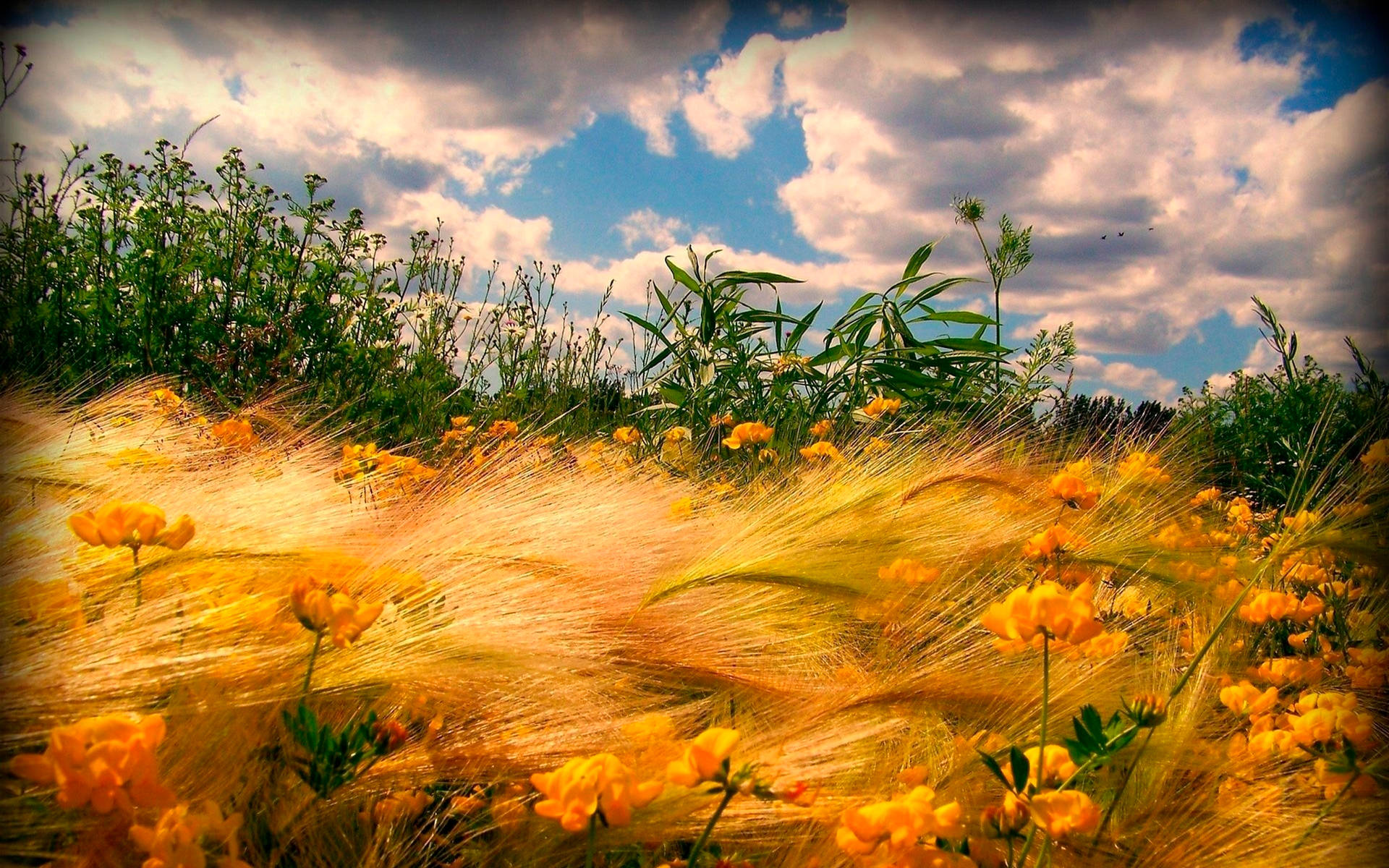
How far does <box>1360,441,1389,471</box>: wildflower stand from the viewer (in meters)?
1.27

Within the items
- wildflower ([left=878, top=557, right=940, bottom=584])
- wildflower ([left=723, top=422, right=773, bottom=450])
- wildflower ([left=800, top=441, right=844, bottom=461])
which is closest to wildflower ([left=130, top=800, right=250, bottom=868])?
wildflower ([left=878, top=557, right=940, bottom=584])

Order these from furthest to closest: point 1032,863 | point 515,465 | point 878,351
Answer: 1. point 878,351
2. point 515,465
3. point 1032,863

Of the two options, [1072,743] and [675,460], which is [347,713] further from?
[675,460]

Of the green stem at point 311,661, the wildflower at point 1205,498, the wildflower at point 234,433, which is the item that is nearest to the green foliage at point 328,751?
the green stem at point 311,661

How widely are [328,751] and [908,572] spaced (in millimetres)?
849

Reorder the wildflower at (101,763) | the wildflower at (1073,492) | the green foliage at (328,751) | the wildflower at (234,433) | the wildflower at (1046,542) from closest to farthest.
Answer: the wildflower at (101,763)
the green foliage at (328,751)
the wildflower at (1046,542)
the wildflower at (1073,492)
the wildflower at (234,433)

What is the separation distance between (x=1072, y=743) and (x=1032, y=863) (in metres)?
0.20

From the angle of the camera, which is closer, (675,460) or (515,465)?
(515,465)

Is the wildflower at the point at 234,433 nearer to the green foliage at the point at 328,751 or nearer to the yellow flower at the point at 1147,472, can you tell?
the green foliage at the point at 328,751

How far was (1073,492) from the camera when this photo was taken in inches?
62.6

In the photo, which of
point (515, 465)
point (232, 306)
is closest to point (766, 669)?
point (515, 465)

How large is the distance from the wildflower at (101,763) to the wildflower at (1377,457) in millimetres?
1511

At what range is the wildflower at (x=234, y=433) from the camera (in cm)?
197

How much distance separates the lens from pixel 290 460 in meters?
1.51
